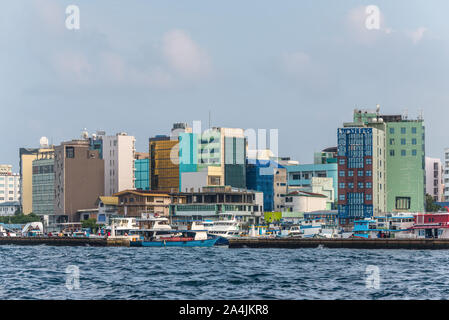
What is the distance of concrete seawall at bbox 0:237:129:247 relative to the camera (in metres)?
164

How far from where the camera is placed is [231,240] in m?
155

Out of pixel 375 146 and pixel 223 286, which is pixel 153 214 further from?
pixel 223 286

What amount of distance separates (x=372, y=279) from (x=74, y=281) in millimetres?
22719

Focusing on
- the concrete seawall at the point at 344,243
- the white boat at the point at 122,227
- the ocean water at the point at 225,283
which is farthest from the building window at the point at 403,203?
the ocean water at the point at 225,283

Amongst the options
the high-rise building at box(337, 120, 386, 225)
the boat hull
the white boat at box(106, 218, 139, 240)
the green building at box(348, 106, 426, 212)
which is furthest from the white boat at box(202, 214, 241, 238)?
the green building at box(348, 106, 426, 212)

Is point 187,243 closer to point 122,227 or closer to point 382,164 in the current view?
point 122,227

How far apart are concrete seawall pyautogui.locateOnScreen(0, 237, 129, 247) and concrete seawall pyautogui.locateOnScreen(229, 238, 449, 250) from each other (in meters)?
25.8

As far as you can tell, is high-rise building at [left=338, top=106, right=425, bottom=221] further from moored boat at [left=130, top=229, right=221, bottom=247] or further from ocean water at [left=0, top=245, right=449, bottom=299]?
ocean water at [left=0, top=245, right=449, bottom=299]

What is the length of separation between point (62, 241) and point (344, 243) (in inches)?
2513

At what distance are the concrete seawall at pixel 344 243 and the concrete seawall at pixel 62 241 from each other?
84.6 ft

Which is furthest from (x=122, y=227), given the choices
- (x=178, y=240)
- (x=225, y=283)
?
(x=225, y=283)

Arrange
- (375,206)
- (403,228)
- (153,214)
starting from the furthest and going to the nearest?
1. (153,214)
2. (375,206)
3. (403,228)

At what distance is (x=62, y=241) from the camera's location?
173 metres
